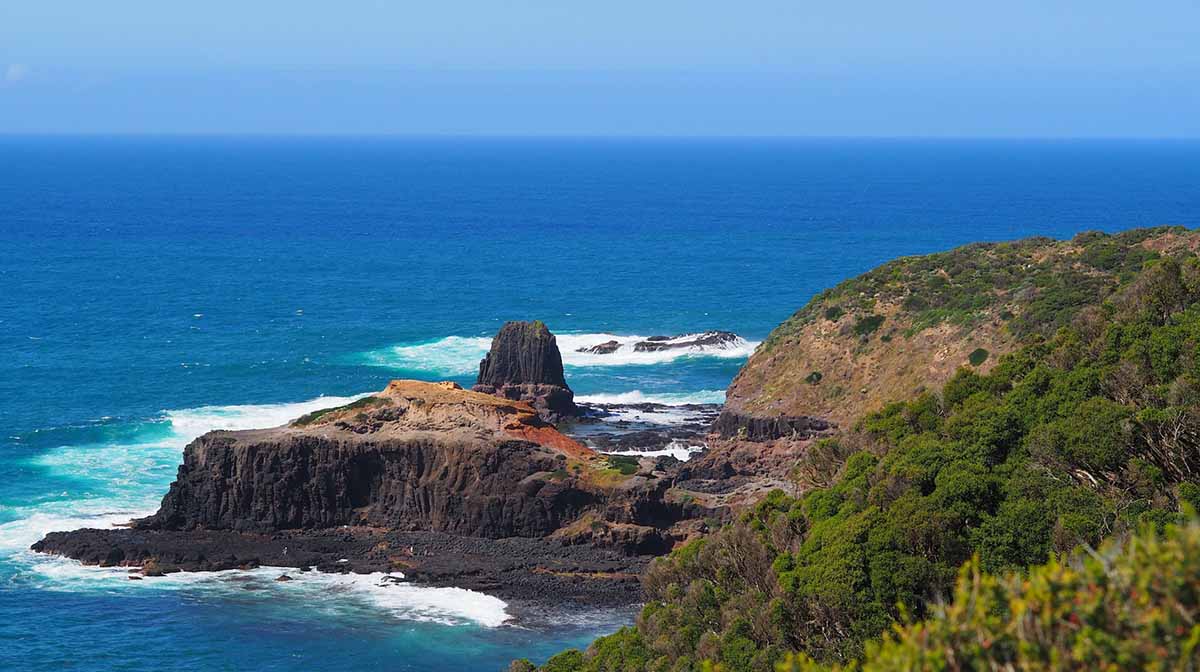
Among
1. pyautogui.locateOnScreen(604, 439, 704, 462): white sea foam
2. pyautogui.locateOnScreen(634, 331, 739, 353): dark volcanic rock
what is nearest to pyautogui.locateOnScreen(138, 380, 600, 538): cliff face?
pyautogui.locateOnScreen(604, 439, 704, 462): white sea foam

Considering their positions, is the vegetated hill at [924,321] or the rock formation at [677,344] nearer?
the vegetated hill at [924,321]

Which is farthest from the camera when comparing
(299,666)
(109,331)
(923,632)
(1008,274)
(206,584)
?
(109,331)

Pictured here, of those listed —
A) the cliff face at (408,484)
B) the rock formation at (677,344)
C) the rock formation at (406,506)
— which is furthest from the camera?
the rock formation at (677,344)

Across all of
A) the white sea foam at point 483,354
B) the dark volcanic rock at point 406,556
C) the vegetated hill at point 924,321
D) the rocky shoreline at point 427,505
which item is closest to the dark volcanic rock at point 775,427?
the vegetated hill at point 924,321

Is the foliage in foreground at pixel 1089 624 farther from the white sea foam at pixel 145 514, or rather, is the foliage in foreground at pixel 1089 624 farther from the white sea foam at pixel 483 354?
the white sea foam at pixel 483 354

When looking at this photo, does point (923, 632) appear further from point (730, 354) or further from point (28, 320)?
point (28, 320)

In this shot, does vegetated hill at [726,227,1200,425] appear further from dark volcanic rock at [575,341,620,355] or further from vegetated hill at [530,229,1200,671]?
dark volcanic rock at [575,341,620,355]

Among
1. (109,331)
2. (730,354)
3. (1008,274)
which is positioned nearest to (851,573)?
(1008,274)
